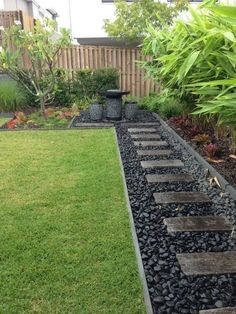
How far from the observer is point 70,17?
1169 cm

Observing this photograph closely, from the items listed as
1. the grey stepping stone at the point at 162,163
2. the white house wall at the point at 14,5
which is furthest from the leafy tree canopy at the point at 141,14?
the grey stepping stone at the point at 162,163

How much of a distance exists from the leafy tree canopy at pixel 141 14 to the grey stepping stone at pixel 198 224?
24.7 ft

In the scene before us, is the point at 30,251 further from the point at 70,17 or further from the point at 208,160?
the point at 70,17

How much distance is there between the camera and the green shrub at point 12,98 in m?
6.71

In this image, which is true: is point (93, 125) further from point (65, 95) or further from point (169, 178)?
point (169, 178)

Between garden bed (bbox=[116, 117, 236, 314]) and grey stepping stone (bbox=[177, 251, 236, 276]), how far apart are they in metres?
0.03

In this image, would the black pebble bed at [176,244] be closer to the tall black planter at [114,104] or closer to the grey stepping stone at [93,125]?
the grey stepping stone at [93,125]

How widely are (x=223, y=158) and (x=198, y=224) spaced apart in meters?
1.65

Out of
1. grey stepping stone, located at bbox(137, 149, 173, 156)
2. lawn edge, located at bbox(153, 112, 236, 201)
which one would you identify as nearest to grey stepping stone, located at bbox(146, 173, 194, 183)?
lawn edge, located at bbox(153, 112, 236, 201)

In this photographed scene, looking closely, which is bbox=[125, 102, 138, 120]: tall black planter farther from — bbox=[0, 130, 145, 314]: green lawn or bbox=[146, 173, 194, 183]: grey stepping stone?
bbox=[146, 173, 194, 183]: grey stepping stone

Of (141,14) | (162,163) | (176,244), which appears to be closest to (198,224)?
(176,244)

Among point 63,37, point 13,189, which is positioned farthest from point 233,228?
point 63,37

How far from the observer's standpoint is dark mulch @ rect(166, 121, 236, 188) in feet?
9.66

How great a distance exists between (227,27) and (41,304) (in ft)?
6.12
